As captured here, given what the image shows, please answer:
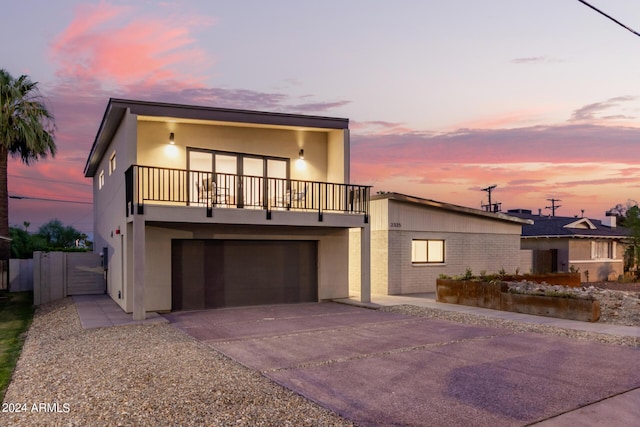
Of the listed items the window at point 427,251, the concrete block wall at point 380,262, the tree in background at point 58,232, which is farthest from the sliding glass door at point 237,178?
the tree in background at point 58,232

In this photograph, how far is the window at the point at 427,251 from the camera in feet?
62.0

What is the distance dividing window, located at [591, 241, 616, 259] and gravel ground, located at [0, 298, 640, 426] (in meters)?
19.3

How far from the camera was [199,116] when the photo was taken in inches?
546

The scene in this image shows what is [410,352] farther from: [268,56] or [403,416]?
[268,56]

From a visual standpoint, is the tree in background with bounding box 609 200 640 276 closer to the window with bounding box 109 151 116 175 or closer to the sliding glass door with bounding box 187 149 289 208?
the sliding glass door with bounding box 187 149 289 208

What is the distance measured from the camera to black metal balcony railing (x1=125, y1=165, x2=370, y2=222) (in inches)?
510

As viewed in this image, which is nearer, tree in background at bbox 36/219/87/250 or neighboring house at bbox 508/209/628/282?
neighboring house at bbox 508/209/628/282

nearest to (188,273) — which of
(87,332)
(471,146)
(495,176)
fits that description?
(87,332)

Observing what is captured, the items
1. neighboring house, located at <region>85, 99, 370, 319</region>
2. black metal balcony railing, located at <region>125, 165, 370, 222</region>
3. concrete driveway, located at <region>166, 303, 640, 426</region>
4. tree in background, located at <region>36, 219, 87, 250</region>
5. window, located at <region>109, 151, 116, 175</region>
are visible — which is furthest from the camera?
tree in background, located at <region>36, 219, 87, 250</region>

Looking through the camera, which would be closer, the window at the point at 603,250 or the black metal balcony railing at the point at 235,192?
the black metal balcony railing at the point at 235,192

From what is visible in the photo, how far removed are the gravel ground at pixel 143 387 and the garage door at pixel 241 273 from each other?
406 cm

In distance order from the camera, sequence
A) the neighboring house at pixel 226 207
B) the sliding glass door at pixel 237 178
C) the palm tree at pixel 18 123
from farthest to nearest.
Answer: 1. the palm tree at pixel 18 123
2. the sliding glass door at pixel 237 178
3. the neighboring house at pixel 226 207
